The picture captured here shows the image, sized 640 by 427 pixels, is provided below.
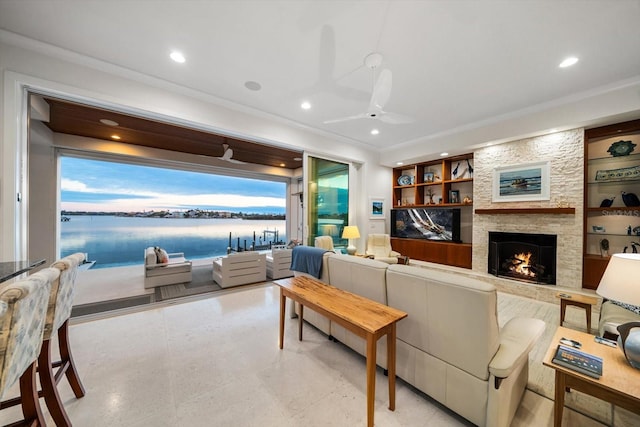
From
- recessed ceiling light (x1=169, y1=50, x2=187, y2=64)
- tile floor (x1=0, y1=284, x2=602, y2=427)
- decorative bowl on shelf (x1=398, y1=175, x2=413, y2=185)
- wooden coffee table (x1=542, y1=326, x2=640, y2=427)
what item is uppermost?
recessed ceiling light (x1=169, y1=50, x2=187, y2=64)

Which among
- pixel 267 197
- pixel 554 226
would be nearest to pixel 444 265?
pixel 554 226

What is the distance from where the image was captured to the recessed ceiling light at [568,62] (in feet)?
8.02

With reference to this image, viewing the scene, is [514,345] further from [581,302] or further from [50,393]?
[50,393]

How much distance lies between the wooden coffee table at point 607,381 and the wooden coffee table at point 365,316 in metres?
0.86

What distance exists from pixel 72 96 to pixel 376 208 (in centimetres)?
563

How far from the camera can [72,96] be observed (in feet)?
8.14

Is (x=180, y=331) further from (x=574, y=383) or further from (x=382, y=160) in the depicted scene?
(x=382, y=160)

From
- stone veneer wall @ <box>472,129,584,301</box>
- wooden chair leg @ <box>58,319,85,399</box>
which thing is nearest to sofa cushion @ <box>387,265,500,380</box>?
wooden chair leg @ <box>58,319,85,399</box>

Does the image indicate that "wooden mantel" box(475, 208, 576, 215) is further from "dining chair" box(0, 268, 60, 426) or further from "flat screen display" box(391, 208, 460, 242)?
"dining chair" box(0, 268, 60, 426)

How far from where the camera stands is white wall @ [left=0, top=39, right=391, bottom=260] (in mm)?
2195

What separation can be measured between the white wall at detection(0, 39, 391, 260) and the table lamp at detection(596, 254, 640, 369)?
Answer: 4.13 m

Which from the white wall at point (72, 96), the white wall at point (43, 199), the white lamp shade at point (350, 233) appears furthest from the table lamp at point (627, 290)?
the white wall at point (43, 199)

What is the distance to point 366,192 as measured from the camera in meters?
5.60

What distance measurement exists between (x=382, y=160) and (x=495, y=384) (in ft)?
17.3
